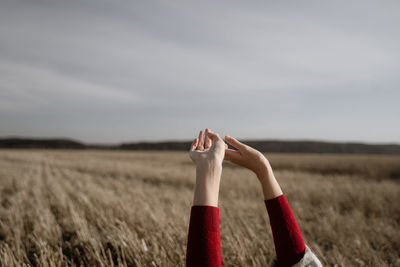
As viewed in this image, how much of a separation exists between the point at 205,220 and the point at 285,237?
0.52 m

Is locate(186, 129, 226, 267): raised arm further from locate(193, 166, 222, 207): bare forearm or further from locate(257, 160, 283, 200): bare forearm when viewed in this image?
locate(257, 160, 283, 200): bare forearm

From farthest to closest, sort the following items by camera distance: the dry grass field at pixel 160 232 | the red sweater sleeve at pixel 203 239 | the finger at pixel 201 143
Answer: the dry grass field at pixel 160 232, the finger at pixel 201 143, the red sweater sleeve at pixel 203 239

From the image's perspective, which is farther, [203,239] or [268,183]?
[268,183]

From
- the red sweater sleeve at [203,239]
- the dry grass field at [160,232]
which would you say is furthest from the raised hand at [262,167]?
the dry grass field at [160,232]

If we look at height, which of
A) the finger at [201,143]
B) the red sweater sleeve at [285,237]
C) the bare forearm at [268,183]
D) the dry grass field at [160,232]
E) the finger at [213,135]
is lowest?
the dry grass field at [160,232]

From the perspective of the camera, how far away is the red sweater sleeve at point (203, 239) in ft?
3.41

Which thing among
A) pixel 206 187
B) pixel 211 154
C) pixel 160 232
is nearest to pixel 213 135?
pixel 211 154

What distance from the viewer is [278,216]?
4.33ft

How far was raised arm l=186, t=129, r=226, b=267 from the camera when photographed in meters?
1.04

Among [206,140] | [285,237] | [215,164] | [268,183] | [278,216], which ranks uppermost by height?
[206,140]

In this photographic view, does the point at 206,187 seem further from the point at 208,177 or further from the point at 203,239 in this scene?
the point at 203,239

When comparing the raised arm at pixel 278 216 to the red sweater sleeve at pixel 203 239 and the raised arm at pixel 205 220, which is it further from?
the red sweater sleeve at pixel 203 239

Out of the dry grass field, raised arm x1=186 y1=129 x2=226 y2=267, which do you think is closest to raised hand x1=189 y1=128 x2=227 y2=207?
raised arm x1=186 y1=129 x2=226 y2=267

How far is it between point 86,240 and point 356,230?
367 cm
